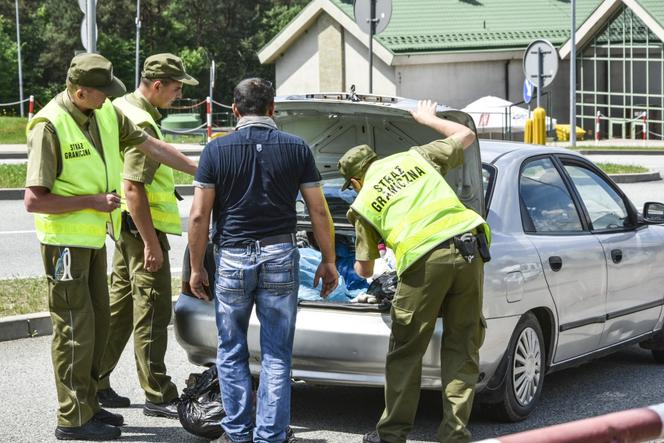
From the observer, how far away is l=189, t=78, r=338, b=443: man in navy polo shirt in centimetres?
577

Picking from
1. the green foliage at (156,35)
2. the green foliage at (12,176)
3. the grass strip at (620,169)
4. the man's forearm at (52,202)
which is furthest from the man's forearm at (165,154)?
Answer: the green foliage at (156,35)

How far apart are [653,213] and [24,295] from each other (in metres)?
4.73

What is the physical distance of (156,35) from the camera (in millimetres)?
70500

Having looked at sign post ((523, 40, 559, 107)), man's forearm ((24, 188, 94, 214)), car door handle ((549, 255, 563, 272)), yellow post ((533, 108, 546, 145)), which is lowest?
car door handle ((549, 255, 563, 272))

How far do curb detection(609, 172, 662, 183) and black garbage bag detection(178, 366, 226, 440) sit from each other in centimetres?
1680

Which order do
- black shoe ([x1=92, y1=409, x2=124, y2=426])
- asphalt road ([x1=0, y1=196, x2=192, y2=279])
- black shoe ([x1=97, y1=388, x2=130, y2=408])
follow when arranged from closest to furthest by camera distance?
black shoe ([x1=92, y1=409, x2=124, y2=426]) < black shoe ([x1=97, y1=388, x2=130, y2=408]) < asphalt road ([x1=0, y1=196, x2=192, y2=279])

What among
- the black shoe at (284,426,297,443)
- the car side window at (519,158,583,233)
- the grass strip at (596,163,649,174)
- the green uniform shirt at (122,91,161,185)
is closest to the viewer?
the black shoe at (284,426,297,443)

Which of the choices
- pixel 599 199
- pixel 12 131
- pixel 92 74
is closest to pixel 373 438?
pixel 92 74

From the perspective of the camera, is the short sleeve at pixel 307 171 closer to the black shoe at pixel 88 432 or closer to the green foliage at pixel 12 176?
the black shoe at pixel 88 432

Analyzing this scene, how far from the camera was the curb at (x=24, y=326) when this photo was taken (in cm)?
864

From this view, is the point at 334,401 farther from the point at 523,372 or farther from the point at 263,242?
the point at 263,242

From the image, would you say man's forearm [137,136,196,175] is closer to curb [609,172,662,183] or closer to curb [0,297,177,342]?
curb [0,297,177,342]

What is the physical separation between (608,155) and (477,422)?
2519 centimetres

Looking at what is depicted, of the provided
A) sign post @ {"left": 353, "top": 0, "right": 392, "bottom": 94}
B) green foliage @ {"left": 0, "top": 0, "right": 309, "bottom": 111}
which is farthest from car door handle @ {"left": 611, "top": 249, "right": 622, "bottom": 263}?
green foliage @ {"left": 0, "top": 0, "right": 309, "bottom": 111}
